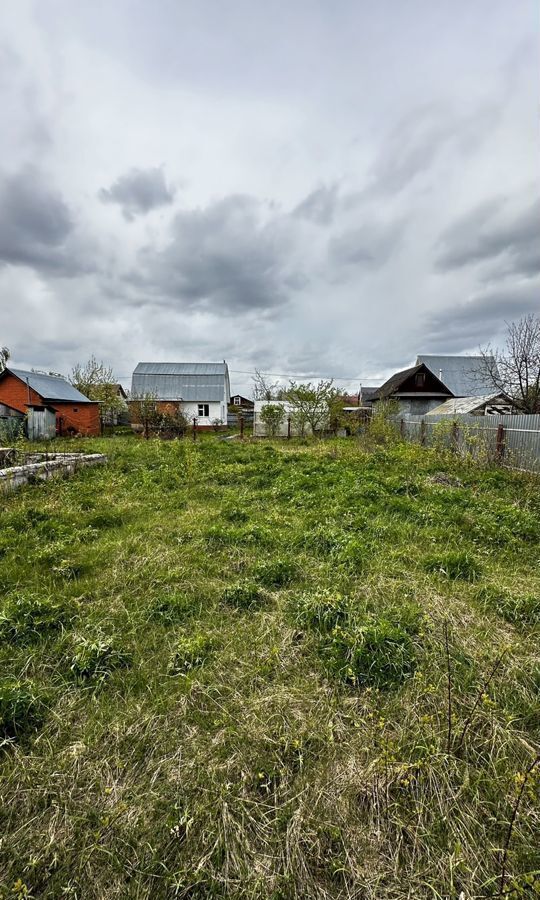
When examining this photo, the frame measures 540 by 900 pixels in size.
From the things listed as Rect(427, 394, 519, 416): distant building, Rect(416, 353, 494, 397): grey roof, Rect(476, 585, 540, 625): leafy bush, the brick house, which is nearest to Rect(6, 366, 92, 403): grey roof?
the brick house

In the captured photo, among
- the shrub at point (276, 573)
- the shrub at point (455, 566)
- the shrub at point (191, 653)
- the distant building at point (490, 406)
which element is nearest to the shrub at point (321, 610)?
the shrub at point (276, 573)

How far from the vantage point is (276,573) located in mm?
3641

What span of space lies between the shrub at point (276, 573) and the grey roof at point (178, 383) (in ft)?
89.4

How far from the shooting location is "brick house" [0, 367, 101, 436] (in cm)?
1755

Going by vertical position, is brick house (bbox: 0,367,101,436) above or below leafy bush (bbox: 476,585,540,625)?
above

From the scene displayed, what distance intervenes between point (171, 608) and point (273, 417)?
18.5 m

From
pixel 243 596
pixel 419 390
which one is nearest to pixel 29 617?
pixel 243 596

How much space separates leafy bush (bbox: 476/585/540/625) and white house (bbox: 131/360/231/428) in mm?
27393

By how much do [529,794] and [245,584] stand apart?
2.28 meters

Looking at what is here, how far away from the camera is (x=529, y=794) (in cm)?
164

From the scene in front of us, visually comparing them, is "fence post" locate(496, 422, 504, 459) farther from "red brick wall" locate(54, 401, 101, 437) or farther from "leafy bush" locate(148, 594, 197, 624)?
"red brick wall" locate(54, 401, 101, 437)

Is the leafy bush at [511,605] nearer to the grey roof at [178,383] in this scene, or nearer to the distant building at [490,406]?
the distant building at [490,406]

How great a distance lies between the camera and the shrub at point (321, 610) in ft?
9.43

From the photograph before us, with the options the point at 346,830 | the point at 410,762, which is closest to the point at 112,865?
the point at 346,830
